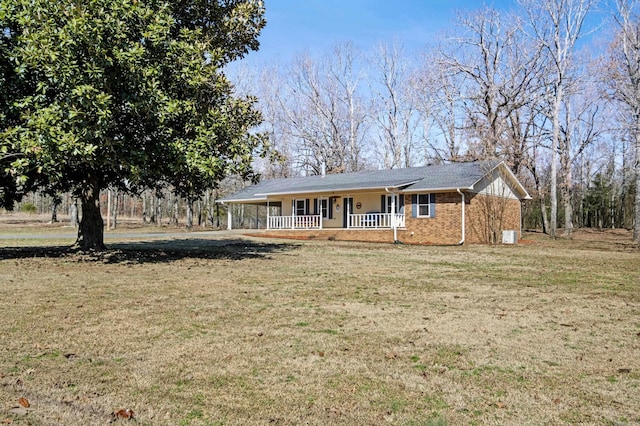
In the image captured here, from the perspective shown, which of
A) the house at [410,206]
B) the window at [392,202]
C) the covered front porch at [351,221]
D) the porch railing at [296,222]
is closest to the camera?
the house at [410,206]

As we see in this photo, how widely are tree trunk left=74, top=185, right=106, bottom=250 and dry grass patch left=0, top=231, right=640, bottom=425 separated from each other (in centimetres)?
436

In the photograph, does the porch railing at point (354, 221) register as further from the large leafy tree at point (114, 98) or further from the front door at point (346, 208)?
the large leafy tree at point (114, 98)

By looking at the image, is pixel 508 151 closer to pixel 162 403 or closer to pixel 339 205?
pixel 339 205

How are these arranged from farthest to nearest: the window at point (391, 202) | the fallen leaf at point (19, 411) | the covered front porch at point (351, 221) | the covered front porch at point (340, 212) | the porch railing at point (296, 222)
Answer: the porch railing at point (296, 222)
the covered front porch at point (340, 212)
the window at point (391, 202)
the covered front porch at point (351, 221)
the fallen leaf at point (19, 411)

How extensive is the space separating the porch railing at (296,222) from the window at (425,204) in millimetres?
6148

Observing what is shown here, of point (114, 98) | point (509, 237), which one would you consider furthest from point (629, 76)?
point (114, 98)

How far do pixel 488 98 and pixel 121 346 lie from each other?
32951 millimetres

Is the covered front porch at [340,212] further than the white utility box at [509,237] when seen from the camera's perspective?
Yes

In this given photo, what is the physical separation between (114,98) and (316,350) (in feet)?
28.0

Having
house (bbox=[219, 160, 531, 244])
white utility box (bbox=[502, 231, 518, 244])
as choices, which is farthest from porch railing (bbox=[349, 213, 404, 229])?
white utility box (bbox=[502, 231, 518, 244])

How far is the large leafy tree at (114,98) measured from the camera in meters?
10.0

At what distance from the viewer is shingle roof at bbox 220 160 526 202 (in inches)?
961

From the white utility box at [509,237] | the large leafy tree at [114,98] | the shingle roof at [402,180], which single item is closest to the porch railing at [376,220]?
the shingle roof at [402,180]

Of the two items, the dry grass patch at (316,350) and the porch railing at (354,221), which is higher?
the porch railing at (354,221)
